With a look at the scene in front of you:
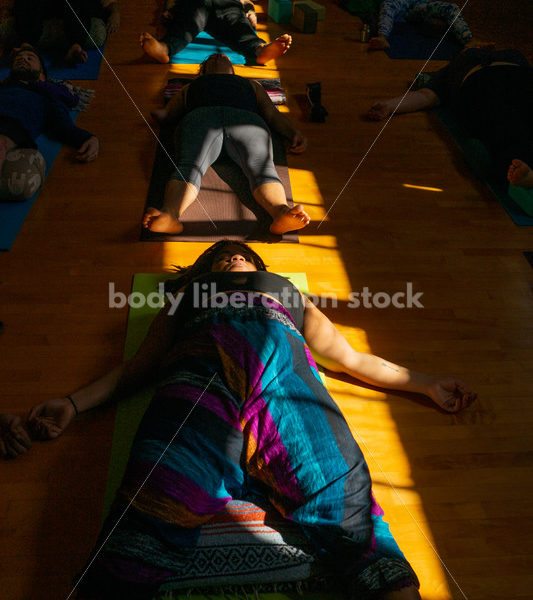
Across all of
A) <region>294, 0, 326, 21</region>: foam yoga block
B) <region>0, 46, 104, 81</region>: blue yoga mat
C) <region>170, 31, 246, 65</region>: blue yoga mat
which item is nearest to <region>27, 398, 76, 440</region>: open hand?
<region>0, 46, 104, 81</region>: blue yoga mat

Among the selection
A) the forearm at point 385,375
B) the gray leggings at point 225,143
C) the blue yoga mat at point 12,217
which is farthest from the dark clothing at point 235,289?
the blue yoga mat at point 12,217

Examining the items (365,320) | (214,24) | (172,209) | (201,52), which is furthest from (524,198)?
(214,24)

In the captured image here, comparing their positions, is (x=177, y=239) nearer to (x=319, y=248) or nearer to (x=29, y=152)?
(x=319, y=248)

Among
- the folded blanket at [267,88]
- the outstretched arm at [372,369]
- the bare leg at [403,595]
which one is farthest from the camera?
Answer: the folded blanket at [267,88]

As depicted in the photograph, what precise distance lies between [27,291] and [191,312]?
2.42ft

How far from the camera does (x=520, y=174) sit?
6.91ft

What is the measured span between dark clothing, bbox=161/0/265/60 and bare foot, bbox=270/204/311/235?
1.71 metres

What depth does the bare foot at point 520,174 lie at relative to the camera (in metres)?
2.10

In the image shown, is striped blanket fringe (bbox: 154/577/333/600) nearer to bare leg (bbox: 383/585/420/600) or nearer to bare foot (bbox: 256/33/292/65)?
bare leg (bbox: 383/585/420/600)

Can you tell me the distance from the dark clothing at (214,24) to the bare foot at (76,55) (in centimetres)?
48

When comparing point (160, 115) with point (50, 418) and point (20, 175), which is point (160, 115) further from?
point (50, 418)

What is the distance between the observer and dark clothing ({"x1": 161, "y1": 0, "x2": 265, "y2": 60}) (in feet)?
Answer: 10.1

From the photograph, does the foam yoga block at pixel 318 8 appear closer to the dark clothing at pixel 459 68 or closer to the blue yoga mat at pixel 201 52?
the blue yoga mat at pixel 201 52

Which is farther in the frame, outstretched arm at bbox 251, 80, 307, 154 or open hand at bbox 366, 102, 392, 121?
open hand at bbox 366, 102, 392, 121
